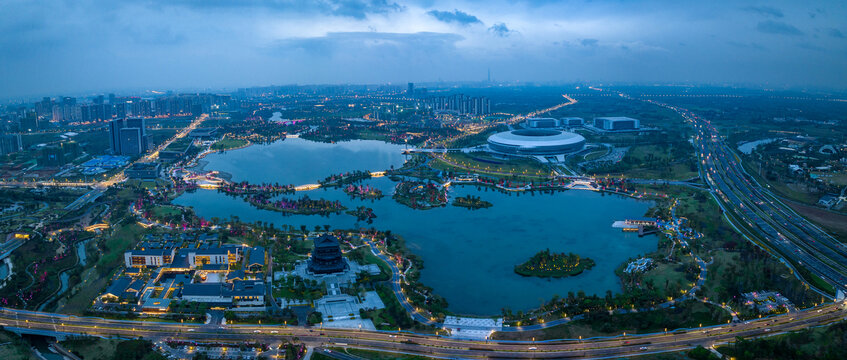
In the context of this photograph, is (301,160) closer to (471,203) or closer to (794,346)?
(471,203)

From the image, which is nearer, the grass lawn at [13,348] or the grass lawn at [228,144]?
the grass lawn at [13,348]

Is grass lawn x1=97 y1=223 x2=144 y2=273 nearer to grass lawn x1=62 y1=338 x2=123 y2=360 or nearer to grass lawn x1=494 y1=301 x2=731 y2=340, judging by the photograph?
grass lawn x1=62 y1=338 x2=123 y2=360

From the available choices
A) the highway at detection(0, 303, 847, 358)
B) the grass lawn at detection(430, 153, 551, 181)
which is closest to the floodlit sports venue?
the grass lawn at detection(430, 153, 551, 181)

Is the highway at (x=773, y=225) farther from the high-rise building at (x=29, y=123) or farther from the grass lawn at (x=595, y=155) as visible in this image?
the high-rise building at (x=29, y=123)

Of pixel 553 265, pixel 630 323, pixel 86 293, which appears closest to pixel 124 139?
pixel 86 293

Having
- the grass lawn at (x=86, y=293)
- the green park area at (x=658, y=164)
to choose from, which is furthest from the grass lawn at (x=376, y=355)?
the green park area at (x=658, y=164)
